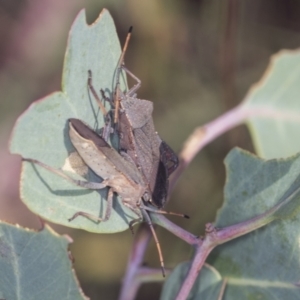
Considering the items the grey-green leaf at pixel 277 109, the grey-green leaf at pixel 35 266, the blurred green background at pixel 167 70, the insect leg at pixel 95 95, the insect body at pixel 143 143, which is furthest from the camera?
the blurred green background at pixel 167 70

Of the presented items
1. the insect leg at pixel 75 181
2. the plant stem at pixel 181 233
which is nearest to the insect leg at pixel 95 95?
the insect leg at pixel 75 181

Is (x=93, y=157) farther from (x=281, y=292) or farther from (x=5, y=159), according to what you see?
(x=5, y=159)

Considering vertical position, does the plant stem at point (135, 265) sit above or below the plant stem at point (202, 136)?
below

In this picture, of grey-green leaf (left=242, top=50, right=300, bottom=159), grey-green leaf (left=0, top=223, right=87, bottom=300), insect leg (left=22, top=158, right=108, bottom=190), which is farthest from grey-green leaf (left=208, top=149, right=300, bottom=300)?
grey-green leaf (left=242, top=50, right=300, bottom=159)

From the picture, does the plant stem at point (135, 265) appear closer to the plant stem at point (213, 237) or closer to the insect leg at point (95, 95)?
the plant stem at point (213, 237)

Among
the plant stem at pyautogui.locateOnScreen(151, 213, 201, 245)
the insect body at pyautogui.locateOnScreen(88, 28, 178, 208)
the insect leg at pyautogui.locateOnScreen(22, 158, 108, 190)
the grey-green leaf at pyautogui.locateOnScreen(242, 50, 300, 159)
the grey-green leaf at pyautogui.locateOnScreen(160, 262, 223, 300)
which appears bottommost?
the grey-green leaf at pyautogui.locateOnScreen(160, 262, 223, 300)

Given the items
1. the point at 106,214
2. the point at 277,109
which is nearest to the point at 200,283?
the point at 106,214

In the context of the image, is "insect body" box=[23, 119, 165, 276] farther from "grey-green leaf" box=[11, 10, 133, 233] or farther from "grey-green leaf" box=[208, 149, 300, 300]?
"grey-green leaf" box=[208, 149, 300, 300]
